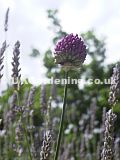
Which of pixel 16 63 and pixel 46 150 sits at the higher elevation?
pixel 16 63

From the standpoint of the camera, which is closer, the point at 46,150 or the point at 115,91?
the point at 46,150

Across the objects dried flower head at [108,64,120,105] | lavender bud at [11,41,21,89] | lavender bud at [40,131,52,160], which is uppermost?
lavender bud at [11,41,21,89]

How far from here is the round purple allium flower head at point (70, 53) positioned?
2.05m

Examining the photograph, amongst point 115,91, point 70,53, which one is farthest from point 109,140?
point 70,53

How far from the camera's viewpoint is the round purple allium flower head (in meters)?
2.05

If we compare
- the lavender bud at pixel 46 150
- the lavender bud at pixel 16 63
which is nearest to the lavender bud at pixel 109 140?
the lavender bud at pixel 46 150

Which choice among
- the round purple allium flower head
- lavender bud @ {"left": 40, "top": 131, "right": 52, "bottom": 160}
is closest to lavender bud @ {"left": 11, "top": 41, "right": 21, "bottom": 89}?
the round purple allium flower head

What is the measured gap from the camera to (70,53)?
6.75ft

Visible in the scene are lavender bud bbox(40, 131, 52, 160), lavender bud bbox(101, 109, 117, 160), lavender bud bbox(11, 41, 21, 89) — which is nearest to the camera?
lavender bud bbox(40, 131, 52, 160)

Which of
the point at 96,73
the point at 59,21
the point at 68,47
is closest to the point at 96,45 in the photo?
the point at 96,73

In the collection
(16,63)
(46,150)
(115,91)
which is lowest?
(46,150)

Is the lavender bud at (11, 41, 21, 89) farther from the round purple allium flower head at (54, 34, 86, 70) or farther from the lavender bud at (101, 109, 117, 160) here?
the lavender bud at (101, 109, 117, 160)

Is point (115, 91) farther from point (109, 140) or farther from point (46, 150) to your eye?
point (46, 150)

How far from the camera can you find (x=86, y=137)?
6109mm
